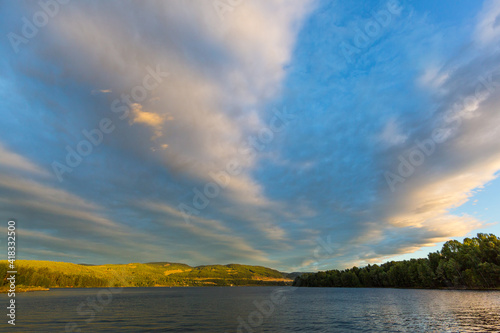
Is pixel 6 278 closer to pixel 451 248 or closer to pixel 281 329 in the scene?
pixel 281 329

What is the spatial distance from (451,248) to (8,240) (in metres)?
236

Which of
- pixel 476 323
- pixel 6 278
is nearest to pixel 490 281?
pixel 476 323

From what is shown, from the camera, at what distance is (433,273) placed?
600 feet

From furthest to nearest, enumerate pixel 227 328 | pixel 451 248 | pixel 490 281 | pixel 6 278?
pixel 6 278 < pixel 451 248 < pixel 490 281 < pixel 227 328

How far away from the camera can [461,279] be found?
167 m

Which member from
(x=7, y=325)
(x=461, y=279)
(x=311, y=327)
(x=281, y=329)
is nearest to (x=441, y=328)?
(x=311, y=327)

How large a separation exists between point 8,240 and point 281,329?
62.9 meters

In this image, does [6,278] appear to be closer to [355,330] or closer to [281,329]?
[281,329]

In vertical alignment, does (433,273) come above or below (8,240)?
below

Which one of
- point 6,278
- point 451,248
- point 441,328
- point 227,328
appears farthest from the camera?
point 6,278

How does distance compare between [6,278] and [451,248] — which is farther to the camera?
[6,278]


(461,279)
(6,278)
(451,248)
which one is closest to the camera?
(461,279)

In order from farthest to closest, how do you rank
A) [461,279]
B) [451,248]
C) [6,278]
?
[6,278], [451,248], [461,279]

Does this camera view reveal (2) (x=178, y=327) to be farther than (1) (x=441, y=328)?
Yes
